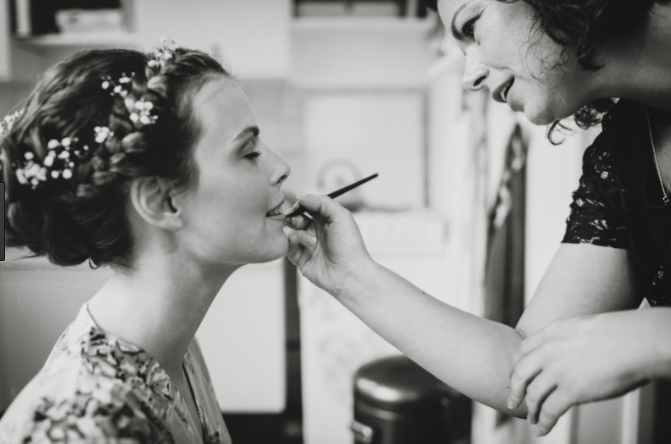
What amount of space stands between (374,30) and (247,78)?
90 centimetres

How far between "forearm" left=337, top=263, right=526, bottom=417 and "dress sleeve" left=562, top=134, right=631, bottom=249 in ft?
0.74

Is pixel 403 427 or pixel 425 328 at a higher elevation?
pixel 425 328

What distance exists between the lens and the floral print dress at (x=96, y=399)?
70cm

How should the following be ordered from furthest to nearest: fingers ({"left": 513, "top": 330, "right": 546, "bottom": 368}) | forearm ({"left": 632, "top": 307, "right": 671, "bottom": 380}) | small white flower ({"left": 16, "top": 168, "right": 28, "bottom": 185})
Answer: small white flower ({"left": 16, "top": 168, "right": 28, "bottom": 185}), fingers ({"left": 513, "top": 330, "right": 546, "bottom": 368}), forearm ({"left": 632, "top": 307, "right": 671, "bottom": 380})

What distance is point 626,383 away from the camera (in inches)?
26.3

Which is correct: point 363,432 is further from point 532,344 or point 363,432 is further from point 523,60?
point 523,60

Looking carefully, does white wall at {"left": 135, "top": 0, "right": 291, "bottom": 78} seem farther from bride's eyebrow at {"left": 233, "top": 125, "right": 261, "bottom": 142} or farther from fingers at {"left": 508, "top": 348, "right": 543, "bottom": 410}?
fingers at {"left": 508, "top": 348, "right": 543, "bottom": 410}

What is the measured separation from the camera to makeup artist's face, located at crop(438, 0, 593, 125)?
0.89 meters

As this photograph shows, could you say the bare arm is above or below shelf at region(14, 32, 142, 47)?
below

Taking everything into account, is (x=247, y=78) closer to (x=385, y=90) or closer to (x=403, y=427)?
(x=385, y=90)

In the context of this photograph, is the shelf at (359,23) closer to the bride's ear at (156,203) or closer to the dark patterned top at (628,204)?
the dark patterned top at (628,204)

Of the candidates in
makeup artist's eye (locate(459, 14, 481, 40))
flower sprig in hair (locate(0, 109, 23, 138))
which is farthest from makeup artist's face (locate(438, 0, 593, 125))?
flower sprig in hair (locate(0, 109, 23, 138))

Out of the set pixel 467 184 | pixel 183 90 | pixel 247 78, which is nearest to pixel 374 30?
pixel 247 78

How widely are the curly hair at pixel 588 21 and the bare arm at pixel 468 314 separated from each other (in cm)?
36
